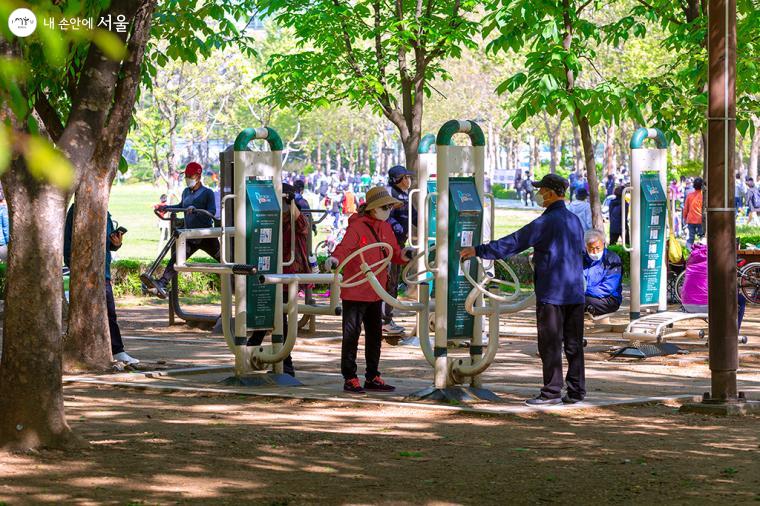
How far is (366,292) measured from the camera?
11.4m

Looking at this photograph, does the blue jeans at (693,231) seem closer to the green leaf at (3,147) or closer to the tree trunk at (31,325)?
the tree trunk at (31,325)

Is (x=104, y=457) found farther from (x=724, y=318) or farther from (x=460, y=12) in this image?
(x=460, y=12)

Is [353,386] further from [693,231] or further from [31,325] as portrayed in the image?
[693,231]

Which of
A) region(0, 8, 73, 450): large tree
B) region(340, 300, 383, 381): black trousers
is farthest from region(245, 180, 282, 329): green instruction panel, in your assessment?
region(0, 8, 73, 450): large tree

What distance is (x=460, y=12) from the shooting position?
968 inches

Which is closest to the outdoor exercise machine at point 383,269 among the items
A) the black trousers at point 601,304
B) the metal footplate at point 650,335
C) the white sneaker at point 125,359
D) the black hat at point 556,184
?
the black hat at point 556,184

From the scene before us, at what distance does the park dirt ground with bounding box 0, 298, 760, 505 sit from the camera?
283 inches

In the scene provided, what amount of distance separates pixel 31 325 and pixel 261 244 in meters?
3.99

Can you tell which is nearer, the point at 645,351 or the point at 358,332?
the point at 358,332

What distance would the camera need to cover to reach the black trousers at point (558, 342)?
10531 millimetres

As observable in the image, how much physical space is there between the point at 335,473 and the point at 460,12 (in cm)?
1772

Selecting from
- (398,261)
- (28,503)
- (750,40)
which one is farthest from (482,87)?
(28,503)

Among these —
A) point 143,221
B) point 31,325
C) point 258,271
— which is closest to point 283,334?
point 258,271

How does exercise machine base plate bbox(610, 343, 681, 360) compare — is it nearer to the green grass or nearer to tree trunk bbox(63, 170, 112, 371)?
tree trunk bbox(63, 170, 112, 371)
